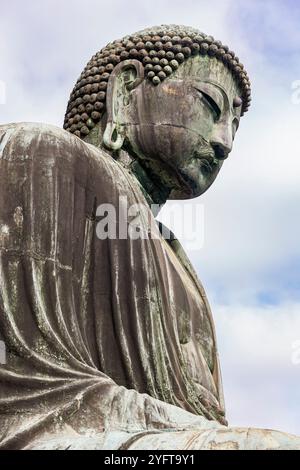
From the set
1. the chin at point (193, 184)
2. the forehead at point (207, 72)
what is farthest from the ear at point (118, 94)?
the chin at point (193, 184)

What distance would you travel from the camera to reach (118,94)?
10367 mm

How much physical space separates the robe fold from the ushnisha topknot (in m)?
0.76

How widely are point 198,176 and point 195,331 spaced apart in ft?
3.79

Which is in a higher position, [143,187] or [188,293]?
[143,187]

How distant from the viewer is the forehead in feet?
34.2

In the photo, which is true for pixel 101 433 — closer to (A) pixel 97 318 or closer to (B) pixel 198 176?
(A) pixel 97 318

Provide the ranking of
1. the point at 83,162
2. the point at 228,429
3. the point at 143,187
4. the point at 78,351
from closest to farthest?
1. the point at 228,429
2. the point at 78,351
3. the point at 83,162
4. the point at 143,187

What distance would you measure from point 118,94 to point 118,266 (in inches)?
67.0

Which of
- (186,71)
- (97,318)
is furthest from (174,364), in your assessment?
(186,71)

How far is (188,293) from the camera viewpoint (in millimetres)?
9875

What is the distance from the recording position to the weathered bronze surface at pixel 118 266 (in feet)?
26.6

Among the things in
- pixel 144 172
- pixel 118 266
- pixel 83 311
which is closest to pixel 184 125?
pixel 144 172

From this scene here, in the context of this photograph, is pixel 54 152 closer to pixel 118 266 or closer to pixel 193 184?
pixel 118 266

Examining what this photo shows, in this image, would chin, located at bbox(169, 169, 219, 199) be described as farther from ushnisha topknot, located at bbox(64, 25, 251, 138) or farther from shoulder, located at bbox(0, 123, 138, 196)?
shoulder, located at bbox(0, 123, 138, 196)
